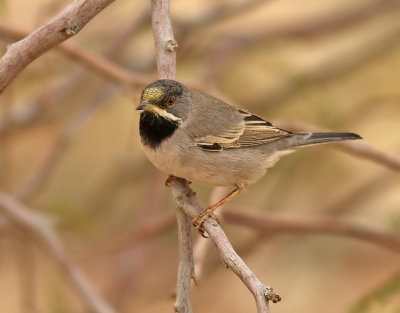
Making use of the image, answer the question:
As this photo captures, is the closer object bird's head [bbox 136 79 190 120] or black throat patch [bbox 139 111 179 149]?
bird's head [bbox 136 79 190 120]

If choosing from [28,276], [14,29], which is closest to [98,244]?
[28,276]

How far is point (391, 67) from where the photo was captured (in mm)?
7141

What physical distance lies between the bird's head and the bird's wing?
14 cm

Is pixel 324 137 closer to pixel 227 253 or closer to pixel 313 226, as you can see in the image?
pixel 313 226

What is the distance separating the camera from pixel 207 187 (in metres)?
6.91

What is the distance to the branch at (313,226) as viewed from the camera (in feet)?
16.8

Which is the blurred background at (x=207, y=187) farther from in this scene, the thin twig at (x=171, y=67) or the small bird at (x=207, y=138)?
the thin twig at (x=171, y=67)

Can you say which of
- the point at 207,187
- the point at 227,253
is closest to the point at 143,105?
the point at 227,253

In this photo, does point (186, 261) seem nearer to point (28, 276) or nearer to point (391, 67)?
point (28, 276)

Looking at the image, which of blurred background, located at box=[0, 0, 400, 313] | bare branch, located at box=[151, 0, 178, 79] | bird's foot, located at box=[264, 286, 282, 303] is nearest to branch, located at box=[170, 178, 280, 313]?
bird's foot, located at box=[264, 286, 282, 303]

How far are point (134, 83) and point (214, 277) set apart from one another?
128 inches

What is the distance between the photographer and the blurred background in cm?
651

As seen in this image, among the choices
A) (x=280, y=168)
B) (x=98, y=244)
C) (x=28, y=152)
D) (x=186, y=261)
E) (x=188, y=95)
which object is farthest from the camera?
(x=28, y=152)

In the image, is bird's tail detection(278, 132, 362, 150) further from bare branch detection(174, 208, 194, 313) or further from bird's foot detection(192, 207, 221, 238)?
bare branch detection(174, 208, 194, 313)
